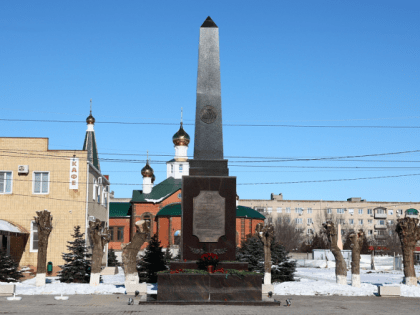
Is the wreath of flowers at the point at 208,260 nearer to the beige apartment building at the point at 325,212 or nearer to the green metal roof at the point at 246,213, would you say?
the green metal roof at the point at 246,213

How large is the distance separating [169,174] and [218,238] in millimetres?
51306

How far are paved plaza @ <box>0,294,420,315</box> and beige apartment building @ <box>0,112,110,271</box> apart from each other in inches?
515

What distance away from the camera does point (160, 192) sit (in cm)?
6272

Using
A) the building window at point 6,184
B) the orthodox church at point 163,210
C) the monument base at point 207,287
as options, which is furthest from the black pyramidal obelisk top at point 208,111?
the orthodox church at point 163,210

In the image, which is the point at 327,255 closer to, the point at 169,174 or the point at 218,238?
the point at 169,174

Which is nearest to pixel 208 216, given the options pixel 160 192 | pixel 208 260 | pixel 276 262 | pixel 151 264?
pixel 208 260

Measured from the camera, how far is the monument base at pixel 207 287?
14.4 meters

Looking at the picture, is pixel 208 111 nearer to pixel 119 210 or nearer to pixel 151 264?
pixel 151 264

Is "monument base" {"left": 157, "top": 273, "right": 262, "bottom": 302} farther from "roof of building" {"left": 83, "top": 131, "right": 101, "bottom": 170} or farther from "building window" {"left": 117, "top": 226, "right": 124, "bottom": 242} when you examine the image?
"building window" {"left": 117, "top": 226, "right": 124, "bottom": 242}

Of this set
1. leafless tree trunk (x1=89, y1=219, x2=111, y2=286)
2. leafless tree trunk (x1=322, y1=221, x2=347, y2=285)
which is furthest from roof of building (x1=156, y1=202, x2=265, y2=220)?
leafless tree trunk (x1=322, y1=221, x2=347, y2=285)

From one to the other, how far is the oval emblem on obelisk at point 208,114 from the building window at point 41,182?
16099 millimetres

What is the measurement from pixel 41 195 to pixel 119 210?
1399 inches

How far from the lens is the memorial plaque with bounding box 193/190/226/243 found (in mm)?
15758

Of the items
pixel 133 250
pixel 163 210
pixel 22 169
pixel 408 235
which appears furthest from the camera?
pixel 163 210
